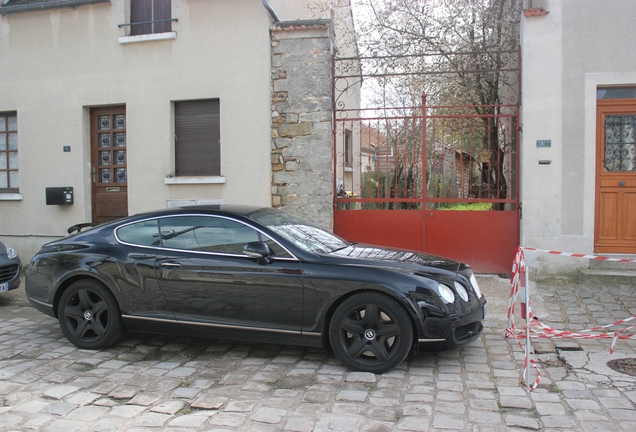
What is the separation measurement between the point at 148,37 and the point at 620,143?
7.98 meters

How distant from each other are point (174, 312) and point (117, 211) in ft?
18.8

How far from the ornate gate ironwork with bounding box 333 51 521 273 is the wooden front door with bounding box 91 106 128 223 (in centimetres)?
409

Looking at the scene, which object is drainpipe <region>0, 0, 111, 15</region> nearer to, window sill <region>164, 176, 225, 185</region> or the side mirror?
window sill <region>164, 176, 225, 185</region>

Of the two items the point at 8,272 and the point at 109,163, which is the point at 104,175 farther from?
the point at 8,272

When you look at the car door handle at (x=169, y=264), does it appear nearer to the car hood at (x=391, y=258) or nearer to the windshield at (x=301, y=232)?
the windshield at (x=301, y=232)

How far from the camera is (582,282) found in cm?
817

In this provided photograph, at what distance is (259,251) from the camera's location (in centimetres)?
508

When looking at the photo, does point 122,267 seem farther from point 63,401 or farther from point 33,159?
point 33,159

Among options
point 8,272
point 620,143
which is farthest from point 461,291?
point 8,272

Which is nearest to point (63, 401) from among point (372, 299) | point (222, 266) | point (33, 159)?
point (222, 266)

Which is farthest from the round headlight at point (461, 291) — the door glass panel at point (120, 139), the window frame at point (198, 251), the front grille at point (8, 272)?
the door glass panel at point (120, 139)

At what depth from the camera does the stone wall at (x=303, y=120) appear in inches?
363

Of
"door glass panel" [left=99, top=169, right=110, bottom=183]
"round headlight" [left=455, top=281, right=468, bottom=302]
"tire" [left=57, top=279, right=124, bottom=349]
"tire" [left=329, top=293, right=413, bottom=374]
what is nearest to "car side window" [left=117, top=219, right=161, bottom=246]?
"tire" [left=57, top=279, right=124, bottom=349]

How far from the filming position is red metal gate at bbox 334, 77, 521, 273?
8.88 meters
